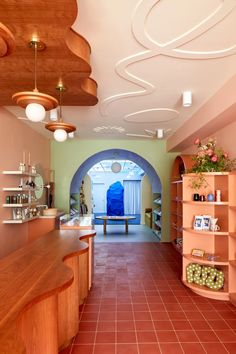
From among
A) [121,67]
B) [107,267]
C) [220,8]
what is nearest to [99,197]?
[107,267]

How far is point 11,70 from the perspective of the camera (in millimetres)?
2783

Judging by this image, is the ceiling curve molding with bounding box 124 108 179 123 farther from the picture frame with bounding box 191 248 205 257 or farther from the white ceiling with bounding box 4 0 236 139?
the picture frame with bounding box 191 248 205 257

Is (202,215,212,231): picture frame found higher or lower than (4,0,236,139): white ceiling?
lower

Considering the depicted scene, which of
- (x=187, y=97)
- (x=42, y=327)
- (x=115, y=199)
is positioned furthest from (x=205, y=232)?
(x=115, y=199)

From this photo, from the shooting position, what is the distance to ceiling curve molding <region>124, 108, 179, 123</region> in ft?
15.8

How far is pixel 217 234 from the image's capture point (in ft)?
12.9

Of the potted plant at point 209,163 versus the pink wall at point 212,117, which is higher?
the pink wall at point 212,117

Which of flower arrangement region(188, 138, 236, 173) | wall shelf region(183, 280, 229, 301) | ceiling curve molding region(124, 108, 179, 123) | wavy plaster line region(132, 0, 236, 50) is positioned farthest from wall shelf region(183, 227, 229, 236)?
wavy plaster line region(132, 0, 236, 50)

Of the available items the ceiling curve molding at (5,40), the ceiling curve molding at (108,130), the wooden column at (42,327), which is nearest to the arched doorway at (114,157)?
the ceiling curve molding at (108,130)

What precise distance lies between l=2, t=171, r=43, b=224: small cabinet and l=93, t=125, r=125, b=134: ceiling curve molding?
1.86 m

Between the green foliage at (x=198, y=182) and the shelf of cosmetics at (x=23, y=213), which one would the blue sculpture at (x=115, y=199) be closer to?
the shelf of cosmetics at (x=23, y=213)

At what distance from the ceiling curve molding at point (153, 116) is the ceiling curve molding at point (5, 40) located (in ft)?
11.2

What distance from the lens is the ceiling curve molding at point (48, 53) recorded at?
183 centimetres

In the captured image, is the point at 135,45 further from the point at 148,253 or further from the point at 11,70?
the point at 148,253
